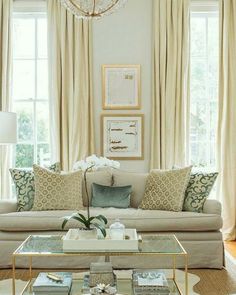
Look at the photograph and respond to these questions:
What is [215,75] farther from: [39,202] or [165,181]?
[39,202]

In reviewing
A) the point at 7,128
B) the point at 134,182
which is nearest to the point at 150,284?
the point at 134,182

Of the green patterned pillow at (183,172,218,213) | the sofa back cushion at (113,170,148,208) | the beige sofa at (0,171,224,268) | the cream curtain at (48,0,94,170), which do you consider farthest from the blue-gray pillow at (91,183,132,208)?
the cream curtain at (48,0,94,170)

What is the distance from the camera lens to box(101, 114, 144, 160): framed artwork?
595 centimetres

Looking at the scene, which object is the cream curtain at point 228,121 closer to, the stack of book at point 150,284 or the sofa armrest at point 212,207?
the sofa armrest at point 212,207

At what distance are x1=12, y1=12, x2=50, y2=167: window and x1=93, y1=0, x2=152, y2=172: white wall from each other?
2.31 ft

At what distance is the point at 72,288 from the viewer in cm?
311

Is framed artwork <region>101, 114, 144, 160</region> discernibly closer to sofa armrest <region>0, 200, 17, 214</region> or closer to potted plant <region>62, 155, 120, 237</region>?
potted plant <region>62, 155, 120, 237</region>

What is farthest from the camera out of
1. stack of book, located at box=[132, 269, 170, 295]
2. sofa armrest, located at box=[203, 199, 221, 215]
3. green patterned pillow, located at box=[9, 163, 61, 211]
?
green patterned pillow, located at box=[9, 163, 61, 211]

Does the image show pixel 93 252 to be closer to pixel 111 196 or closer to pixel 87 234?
pixel 87 234

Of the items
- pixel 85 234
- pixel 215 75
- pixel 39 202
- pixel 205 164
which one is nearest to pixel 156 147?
pixel 205 164

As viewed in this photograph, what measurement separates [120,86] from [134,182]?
1546 millimetres

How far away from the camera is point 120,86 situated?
5973 mm

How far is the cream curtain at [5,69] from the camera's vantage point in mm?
5828

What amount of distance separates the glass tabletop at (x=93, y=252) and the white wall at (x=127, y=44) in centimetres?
251
